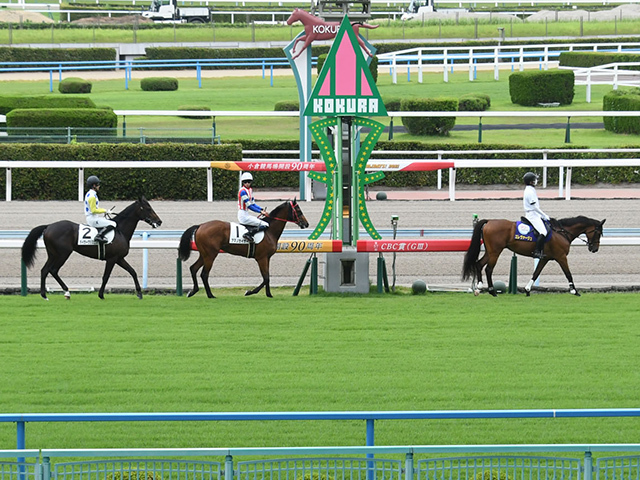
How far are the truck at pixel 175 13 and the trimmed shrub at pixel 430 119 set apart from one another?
1145 inches

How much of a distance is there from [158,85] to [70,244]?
22614mm

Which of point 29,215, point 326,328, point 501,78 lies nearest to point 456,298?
point 326,328

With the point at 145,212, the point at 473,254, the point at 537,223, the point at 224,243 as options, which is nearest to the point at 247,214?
the point at 224,243

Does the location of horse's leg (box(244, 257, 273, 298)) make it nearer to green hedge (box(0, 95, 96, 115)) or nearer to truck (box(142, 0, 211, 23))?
green hedge (box(0, 95, 96, 115))

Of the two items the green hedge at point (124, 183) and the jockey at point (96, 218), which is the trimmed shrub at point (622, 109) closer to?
the green hedge at point (124, 183)

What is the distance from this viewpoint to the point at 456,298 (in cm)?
1012

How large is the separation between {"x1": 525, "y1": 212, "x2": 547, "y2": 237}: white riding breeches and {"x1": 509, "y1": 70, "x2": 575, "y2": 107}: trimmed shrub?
57.9 ft

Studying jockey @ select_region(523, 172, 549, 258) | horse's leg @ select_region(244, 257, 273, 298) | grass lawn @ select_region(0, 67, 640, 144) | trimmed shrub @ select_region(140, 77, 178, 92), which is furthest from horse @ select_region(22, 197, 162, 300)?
trimmed shrub @ select_region(140, 77, 178, 92)

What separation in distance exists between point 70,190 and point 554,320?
1015cm

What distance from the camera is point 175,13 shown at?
164ft

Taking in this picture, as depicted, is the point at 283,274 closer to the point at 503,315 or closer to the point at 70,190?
the point at 503,315

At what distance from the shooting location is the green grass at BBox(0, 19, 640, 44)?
43000 mm

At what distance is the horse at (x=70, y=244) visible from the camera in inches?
390

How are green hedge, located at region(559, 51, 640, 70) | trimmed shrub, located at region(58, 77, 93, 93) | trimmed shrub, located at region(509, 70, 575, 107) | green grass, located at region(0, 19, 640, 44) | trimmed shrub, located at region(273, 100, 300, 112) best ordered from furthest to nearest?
green grass, located at region(0, 19, 640, 44), green hedge, located at region(559, 51, 640, 70), trimmed shrub, located at region(58, 77, 93, 93), trimmed shrub, located at region(509, 70, 575, 107), trimmed shrub, located at region(273, 100, 300, 112)
